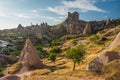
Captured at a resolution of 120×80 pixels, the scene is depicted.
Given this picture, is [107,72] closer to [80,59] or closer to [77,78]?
[77,78]

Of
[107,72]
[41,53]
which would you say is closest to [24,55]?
[41,53]

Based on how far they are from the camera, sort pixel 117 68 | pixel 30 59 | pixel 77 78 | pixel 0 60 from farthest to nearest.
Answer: pixel 0 60 → pixel 30 59 → pixel 77 78 → pixel 117 68

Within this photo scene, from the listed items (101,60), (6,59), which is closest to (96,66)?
(101,60)

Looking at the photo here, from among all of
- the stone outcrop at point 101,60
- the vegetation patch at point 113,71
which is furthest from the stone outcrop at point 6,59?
the vegetation patch at point 113,71

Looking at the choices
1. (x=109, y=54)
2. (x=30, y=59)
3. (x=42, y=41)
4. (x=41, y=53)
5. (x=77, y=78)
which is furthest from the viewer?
(x=42, y=41)

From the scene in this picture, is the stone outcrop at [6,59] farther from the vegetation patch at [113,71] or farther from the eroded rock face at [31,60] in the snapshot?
the vegetation patch at [113,71]

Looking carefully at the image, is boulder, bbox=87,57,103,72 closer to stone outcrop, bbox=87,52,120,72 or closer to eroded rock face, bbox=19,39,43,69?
stone outcrop, bbox=87,52,120,72

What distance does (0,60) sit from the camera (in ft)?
319

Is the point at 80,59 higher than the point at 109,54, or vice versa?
the point at 109,54

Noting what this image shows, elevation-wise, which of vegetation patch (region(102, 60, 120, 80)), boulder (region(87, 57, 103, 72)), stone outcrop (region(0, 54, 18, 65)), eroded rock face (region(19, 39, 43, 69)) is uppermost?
vegetation patch (region(102, 60, 120, 80))

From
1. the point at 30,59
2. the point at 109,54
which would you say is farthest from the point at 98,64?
the point at 30,59

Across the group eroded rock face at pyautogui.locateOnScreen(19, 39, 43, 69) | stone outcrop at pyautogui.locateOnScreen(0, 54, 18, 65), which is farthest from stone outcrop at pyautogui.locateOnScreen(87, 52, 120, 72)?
stone outcrop at pyautogui.locateOnScreen(0, 54, 18, 65)

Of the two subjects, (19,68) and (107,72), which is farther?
(19,68)

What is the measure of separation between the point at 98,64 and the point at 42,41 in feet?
453
